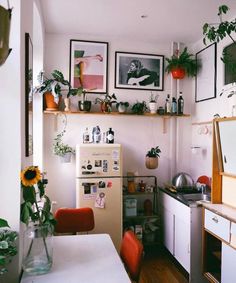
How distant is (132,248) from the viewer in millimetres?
1821

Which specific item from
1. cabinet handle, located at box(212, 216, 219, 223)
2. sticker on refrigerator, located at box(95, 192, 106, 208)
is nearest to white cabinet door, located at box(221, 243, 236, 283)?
cabinet handle, located at box(212, 216, 219, 223)

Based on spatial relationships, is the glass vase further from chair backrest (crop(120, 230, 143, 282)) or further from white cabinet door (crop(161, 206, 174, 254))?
white cabinet door (crop(161, 206, 174, 254))

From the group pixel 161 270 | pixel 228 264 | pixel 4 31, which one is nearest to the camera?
pixel 4 31

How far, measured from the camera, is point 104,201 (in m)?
3.19

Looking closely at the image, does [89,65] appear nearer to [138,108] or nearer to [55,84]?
[55,84]

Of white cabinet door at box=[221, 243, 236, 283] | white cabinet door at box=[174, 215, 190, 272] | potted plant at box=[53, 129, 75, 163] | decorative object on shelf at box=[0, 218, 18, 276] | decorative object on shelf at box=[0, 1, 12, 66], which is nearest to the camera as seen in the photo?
decorative object on shelf at box=[0, 1, 12, 66]

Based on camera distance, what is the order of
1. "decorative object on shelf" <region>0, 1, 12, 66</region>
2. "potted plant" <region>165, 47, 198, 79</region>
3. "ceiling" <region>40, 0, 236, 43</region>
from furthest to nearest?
"potted plant" <region>165, 47, 198, 79</region> < "ceiling" <region>40, 0, 236, 43</region> < "decorative object on shelf" <region>0, 1, 12, 66</region>

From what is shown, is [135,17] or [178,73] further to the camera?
[178,73]

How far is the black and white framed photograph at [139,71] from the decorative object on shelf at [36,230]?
8.02 ft

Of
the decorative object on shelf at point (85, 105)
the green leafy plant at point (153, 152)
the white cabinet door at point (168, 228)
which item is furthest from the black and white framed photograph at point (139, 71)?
the white cabinet door at point (168, 228)

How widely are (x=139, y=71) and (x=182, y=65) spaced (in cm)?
60

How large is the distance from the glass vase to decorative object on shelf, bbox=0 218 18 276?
12 centimetres

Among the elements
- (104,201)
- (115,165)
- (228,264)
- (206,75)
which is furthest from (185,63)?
(228,264)

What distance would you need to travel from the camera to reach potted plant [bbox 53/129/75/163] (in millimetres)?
3413
